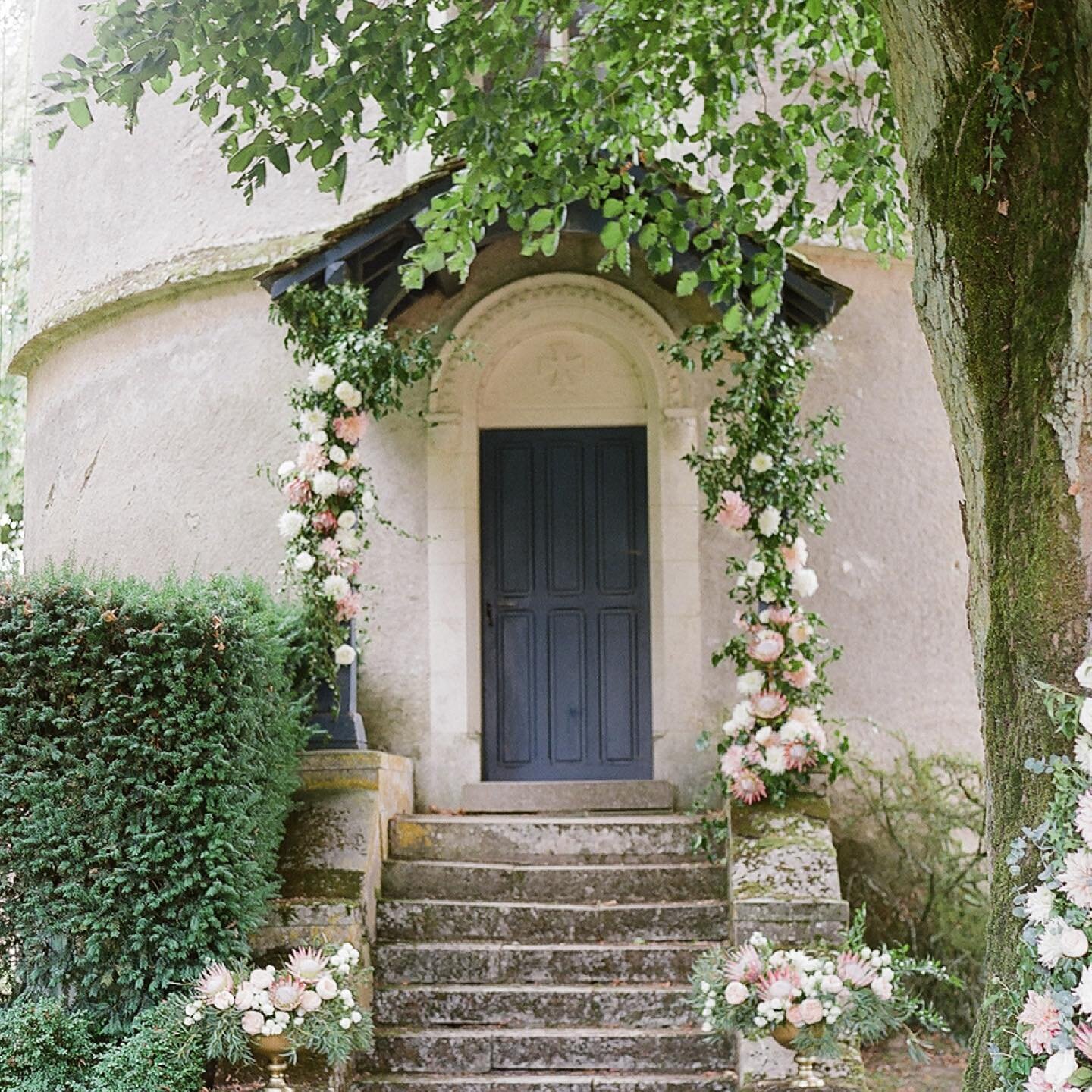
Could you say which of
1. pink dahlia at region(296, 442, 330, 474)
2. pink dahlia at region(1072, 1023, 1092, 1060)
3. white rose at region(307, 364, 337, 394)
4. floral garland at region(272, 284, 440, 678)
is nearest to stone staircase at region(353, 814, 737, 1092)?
floral garland at region(272, 284, 440, 678)

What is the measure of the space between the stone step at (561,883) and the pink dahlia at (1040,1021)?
4.40 meters

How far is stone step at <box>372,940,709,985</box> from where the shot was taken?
25.8 feet

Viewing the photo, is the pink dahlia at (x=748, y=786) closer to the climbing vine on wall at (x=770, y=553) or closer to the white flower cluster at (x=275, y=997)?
the climbing vine on wall at (x=770, y=553)

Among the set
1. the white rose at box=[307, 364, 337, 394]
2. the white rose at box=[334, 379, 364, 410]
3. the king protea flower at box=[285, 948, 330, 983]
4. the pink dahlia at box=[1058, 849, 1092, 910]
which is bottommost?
the king protea flower at box=[285, 948, 330, 983]

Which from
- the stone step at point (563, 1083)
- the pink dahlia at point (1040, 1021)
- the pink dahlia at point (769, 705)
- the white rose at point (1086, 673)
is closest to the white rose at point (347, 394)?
the pink dahlia at point (769, 705)

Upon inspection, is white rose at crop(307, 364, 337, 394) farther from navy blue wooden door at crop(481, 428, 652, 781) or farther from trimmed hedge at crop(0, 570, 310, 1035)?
trimmed hedge at crop(0, 570, 310, 1035)

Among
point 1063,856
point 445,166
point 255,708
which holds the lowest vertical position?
point 1063,856

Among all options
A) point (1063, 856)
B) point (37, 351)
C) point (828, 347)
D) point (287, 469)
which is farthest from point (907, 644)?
point (37, 351)

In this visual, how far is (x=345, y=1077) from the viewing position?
721 cm

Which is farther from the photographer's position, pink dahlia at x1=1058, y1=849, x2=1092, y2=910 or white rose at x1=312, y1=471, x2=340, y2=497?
white rose at x1=312, y1=471, x2=340, y2=497

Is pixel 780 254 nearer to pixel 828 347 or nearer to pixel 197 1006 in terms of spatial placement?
pixel 828 347

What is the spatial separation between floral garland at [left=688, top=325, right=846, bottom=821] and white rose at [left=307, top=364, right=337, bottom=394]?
2.08 m

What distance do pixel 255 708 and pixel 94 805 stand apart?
2.85 ft

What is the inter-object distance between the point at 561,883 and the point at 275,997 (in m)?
2.15
